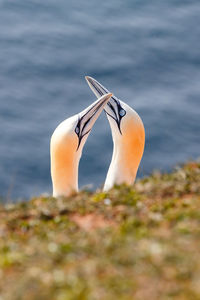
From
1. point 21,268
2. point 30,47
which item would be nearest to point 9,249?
point 21,268

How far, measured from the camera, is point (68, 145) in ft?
39.9

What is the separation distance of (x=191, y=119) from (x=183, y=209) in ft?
38.6

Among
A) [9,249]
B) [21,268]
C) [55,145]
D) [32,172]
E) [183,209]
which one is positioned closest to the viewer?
[21,268]

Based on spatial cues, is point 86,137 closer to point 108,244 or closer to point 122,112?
point 122,112

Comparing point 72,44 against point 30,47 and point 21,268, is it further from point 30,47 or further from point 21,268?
point 21,268

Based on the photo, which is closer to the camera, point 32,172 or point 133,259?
point 133,259

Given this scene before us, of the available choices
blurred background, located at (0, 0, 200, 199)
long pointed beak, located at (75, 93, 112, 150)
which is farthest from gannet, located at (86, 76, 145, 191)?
blurred background, located at (0, 0, 200, 199)

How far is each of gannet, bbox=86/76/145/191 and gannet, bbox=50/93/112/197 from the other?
1.04 feet

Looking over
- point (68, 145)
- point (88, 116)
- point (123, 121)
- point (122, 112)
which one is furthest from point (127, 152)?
point (68, 145)

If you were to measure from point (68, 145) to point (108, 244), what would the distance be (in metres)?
5.53

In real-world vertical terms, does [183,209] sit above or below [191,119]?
below

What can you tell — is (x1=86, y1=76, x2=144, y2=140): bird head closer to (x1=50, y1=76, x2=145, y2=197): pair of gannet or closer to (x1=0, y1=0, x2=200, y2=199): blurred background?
(x1=50, y1=76, x2=145, y2=197): pair of gannet

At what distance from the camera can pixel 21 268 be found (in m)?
6.54

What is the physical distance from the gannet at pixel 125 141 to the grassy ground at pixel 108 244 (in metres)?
3.66
